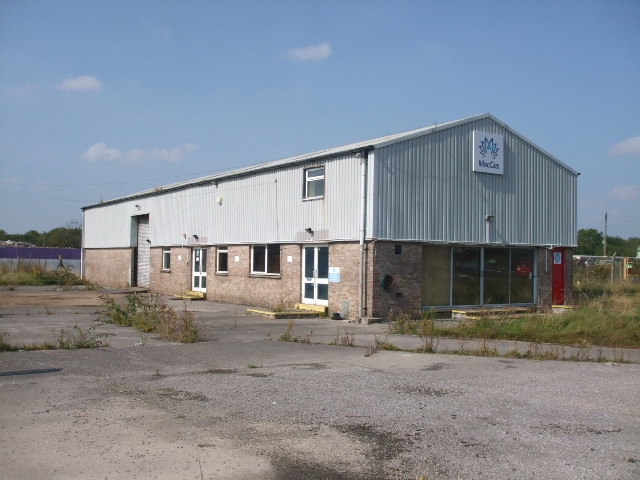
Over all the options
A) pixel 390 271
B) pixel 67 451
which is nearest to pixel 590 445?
pixel 67 451

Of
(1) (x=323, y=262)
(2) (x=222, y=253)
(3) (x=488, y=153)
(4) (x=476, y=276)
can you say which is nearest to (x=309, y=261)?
(1) (x=323, y=262)

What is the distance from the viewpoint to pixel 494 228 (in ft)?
72.2

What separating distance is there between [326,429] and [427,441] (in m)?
1.12

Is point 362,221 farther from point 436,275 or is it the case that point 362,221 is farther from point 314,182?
point 436,275

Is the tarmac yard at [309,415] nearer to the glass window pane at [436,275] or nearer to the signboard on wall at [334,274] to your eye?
the signboard on wall at [334,274]

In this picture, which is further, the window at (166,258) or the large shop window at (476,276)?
the window at (166,258)

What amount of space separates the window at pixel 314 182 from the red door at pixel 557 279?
9036mm

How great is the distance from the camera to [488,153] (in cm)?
2191

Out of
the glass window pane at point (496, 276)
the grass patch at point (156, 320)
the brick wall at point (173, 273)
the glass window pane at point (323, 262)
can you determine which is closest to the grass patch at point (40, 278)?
the brick wall at point (173, 273)

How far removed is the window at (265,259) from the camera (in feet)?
77.6

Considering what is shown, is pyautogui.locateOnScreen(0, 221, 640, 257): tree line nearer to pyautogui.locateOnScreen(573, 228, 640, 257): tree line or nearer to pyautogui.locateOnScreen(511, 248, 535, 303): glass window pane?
pyautogui.locateOnScreen(573, 228, 640, 257): tree line

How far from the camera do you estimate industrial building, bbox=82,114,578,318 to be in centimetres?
1961

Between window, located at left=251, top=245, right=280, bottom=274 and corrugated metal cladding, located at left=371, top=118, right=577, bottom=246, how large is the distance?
547 cm

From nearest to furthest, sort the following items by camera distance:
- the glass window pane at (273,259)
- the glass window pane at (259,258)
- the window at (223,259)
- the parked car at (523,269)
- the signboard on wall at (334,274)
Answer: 1. the signboard on wall at (334,274)
2. the parked car at (523,269)
3. the glass window pane at (273,259)
4. the glass window pane at (259,258)
5. the window at (223,259)
